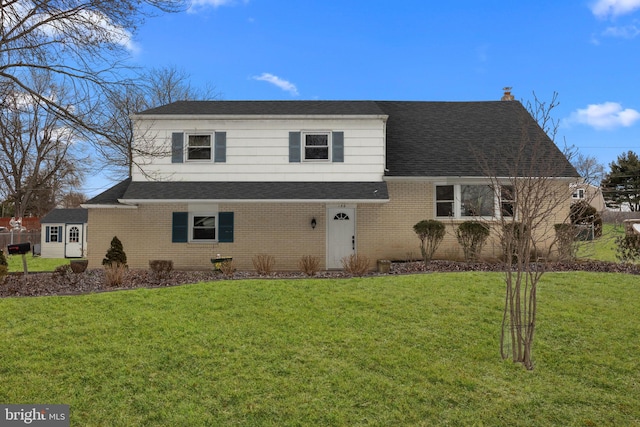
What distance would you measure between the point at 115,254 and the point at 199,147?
503cm

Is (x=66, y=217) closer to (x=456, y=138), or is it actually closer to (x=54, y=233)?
(x=54, y=233)

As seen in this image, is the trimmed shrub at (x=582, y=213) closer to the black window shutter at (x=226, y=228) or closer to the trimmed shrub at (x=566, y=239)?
the trimmed shrub at (x=566, y=239)

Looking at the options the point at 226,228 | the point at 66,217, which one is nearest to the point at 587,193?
the point at 226,228

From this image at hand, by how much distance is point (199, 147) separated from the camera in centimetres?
1658

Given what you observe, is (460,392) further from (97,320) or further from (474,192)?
(474,192)

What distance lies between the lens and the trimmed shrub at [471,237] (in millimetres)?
14688

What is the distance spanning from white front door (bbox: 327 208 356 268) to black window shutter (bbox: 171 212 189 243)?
18.3 feet

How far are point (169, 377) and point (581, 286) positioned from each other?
9.86 m

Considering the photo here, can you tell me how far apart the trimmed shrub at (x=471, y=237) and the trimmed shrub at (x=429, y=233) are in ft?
2.38

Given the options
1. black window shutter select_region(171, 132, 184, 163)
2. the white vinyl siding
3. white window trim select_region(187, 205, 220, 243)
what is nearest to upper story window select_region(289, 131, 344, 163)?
the white vinyl siding

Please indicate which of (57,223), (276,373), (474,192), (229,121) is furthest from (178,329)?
(57,223)

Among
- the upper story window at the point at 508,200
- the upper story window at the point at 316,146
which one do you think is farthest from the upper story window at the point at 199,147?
the upper story window at the point at 508,200

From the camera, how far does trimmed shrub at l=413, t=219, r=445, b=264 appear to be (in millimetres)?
14867

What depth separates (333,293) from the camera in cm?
994
